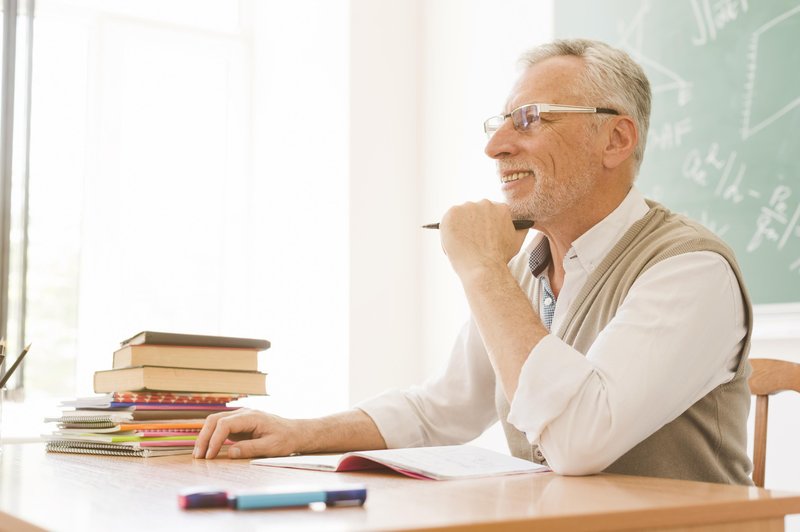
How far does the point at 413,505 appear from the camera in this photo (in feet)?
2.70

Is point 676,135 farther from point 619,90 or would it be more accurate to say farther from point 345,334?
point 345,334

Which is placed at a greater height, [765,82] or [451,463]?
[765,82]

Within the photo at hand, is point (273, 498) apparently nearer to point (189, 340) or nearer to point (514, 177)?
point (189, 340)

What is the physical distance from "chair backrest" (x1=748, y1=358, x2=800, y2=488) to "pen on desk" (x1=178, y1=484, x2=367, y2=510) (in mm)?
1035

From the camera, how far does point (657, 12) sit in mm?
2561

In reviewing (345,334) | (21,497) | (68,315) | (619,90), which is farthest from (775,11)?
(68,315)

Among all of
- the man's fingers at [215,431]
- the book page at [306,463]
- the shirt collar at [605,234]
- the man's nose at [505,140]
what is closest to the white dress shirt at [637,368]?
the shirt collar at [605,234]

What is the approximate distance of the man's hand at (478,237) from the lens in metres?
1.40

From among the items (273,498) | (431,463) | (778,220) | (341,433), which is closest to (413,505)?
(273,498)

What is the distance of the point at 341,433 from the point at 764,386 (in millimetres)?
760

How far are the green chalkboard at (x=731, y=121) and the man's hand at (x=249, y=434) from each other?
1.27m

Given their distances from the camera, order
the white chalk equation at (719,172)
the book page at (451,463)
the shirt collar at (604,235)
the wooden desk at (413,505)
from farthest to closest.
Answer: the white chalk equation at (719,172) → the shirt collar at (604,235) → the book page at (451,463) → the wooden desk at (413,505)

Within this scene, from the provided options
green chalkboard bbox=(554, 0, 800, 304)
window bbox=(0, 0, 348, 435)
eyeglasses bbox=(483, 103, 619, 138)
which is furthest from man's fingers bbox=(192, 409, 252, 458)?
window bbox=(0, 0, 348, 435)

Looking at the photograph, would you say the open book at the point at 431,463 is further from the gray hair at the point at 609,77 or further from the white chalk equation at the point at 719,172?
the white chalk equation at the point at 719,172
